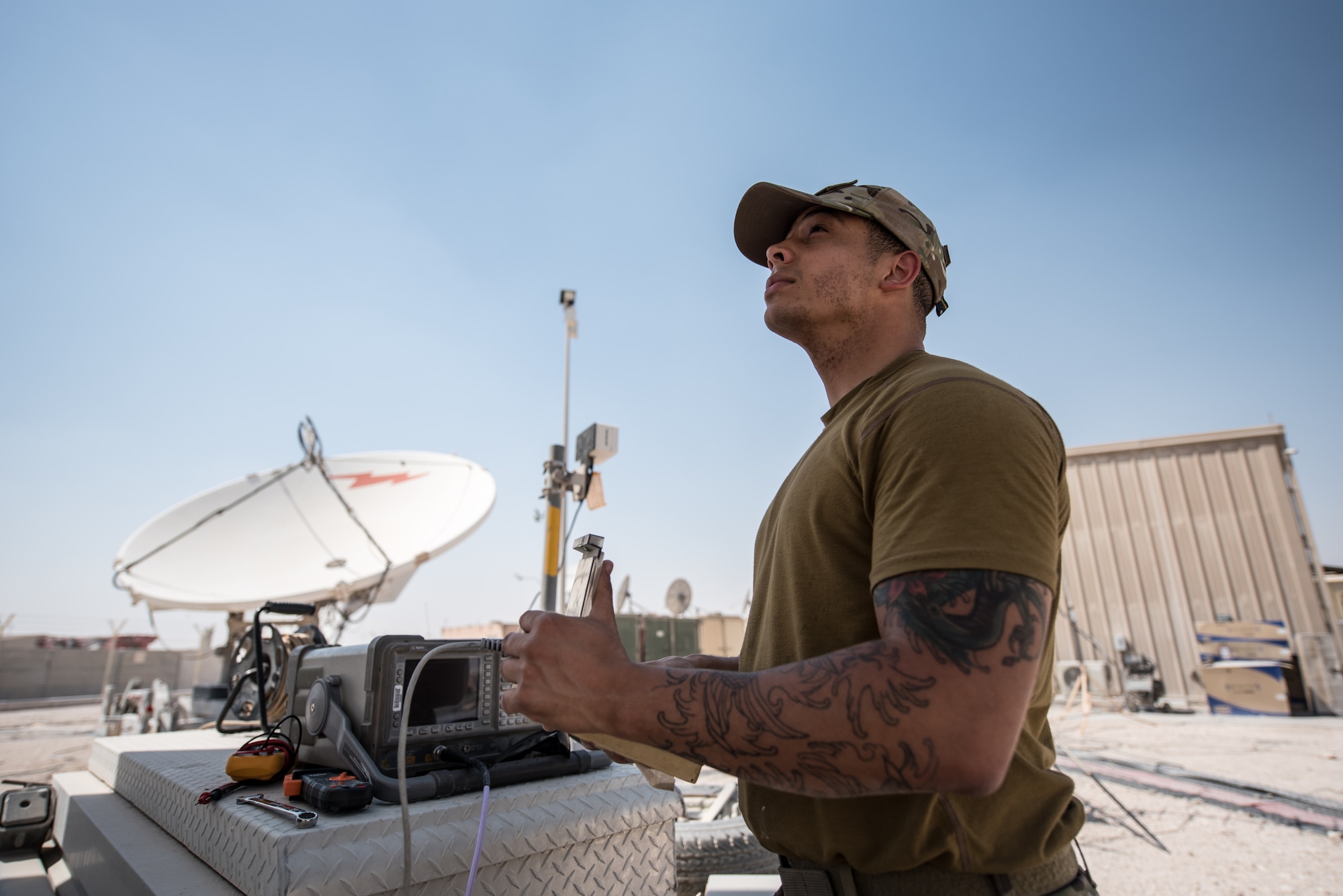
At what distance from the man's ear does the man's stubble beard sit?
6cm

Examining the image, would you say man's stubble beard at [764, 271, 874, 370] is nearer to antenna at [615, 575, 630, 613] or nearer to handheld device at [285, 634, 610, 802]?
handheld device at [285, 634, 610, 802]

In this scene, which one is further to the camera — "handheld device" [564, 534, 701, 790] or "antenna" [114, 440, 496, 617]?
"antenna" [114, 440, 496, 617]

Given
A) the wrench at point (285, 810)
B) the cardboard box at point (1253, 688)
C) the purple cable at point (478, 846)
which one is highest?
the wrench at point (285, 810)

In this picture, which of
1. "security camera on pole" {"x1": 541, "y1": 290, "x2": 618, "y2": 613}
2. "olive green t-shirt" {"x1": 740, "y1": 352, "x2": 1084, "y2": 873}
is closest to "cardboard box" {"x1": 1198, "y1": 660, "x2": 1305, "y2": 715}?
"security camera on pole" {"x1": 541, "y1": 290, "x2": 618, "y2": 613}

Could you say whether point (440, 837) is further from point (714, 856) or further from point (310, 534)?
point (310, 534)

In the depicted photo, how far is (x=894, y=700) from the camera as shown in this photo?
759 millimetres

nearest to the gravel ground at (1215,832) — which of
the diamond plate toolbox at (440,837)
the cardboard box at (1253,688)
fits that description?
the diamond plate toolbox at (440,837)

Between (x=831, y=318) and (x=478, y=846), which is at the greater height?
(x=831, y=318)

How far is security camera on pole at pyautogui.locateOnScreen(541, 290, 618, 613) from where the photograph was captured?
7.48 metres

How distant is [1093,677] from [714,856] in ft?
47.8

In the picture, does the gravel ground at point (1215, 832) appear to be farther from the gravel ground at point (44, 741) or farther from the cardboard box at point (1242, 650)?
the gravel ground at point (44, 741)

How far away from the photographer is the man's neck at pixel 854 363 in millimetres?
1383

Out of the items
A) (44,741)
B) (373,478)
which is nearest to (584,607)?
(373,478)

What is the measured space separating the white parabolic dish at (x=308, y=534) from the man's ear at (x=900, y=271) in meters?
9.41
